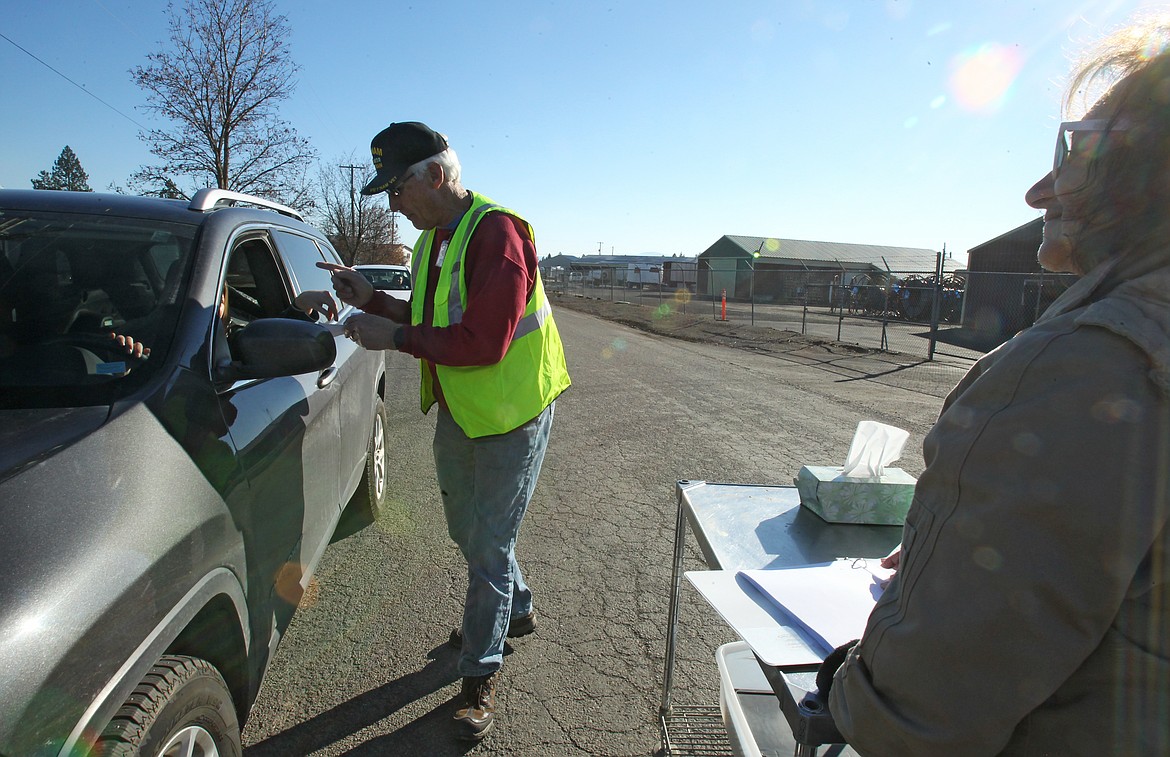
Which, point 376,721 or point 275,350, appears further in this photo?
point 376,721

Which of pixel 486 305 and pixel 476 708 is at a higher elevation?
pixel 486 305

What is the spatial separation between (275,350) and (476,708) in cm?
149

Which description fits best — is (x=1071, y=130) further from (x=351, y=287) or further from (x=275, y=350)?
(x=351, y=287)

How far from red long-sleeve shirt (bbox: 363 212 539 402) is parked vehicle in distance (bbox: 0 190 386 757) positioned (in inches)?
13.3

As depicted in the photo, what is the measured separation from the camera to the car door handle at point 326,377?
3.00m

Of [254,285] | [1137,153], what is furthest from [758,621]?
[254,285]

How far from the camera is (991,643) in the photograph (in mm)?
857

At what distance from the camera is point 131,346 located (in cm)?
203

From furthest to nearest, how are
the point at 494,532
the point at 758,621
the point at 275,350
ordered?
the point at 494,532 < the point at 275,350 < the point at 758,621

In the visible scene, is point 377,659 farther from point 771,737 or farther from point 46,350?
point 771,737

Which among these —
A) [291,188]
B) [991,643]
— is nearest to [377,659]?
[991,643]

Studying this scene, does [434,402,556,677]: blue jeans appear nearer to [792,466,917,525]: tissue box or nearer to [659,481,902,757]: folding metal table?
[659,481,902,757]: folding metal table

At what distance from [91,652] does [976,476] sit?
1.49 m

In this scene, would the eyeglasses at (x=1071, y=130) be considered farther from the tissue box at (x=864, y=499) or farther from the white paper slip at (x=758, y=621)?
the tissue box at (x=864, y=499)
